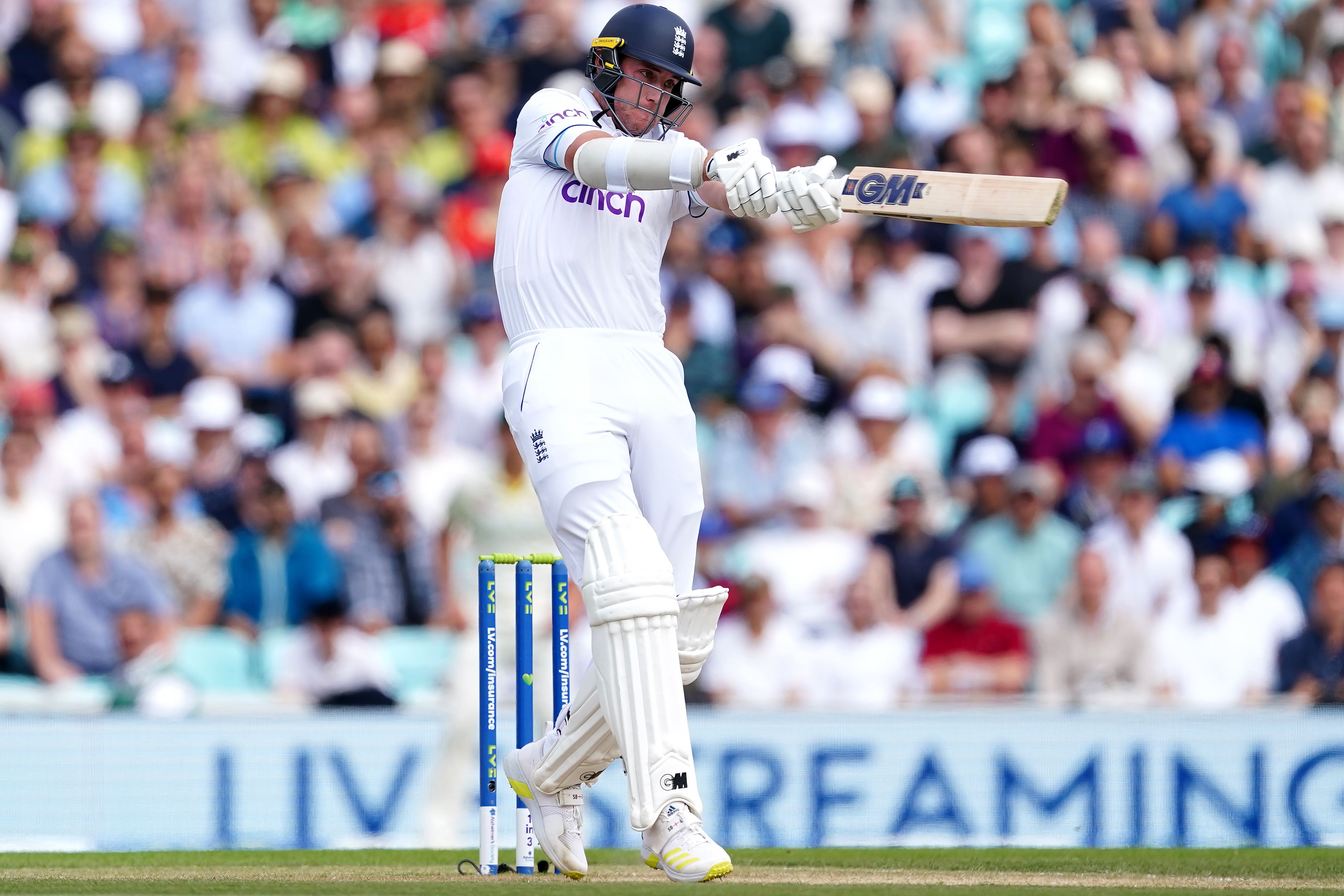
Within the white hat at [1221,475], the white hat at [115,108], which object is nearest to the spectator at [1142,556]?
the white hat at [1221,475]

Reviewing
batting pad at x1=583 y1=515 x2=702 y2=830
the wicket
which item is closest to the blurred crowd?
the wicket

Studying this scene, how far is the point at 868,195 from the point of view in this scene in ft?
18.4

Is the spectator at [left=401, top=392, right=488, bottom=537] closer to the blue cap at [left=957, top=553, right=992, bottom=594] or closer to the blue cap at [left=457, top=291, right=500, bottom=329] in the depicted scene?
the blue cap at [left=457, top=291, right=500, bottom=329]

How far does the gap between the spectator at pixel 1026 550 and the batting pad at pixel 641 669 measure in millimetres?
5635

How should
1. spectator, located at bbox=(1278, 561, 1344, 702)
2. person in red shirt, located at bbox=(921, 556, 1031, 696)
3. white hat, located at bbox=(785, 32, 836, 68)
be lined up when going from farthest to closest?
white hat, located at bbox=(785, 32, 836, 68) < person in red shirt, located at bbox=(921, 556, 1031, 696) < spectator, located at bbox=(1278, 561, 1344, 702)

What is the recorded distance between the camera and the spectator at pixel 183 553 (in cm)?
Result: 1087

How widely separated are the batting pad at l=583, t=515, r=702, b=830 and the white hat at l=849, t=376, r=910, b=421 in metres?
6.29

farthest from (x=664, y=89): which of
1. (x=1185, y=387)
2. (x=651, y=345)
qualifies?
(x=1185, y=387)

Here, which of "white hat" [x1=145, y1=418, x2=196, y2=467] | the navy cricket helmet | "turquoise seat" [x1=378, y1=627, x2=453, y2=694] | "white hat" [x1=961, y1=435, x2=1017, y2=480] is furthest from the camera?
"white hat" [x1=145, y1=418, x2=196, y2=467]

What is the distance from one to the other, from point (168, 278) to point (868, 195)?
8.30 metres

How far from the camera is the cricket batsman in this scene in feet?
18.4

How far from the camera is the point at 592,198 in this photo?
601 cm

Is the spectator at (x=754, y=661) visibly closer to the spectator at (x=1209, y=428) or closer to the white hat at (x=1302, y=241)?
the spectator at (x=1209, y=428)

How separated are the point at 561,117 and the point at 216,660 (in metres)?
5.47
